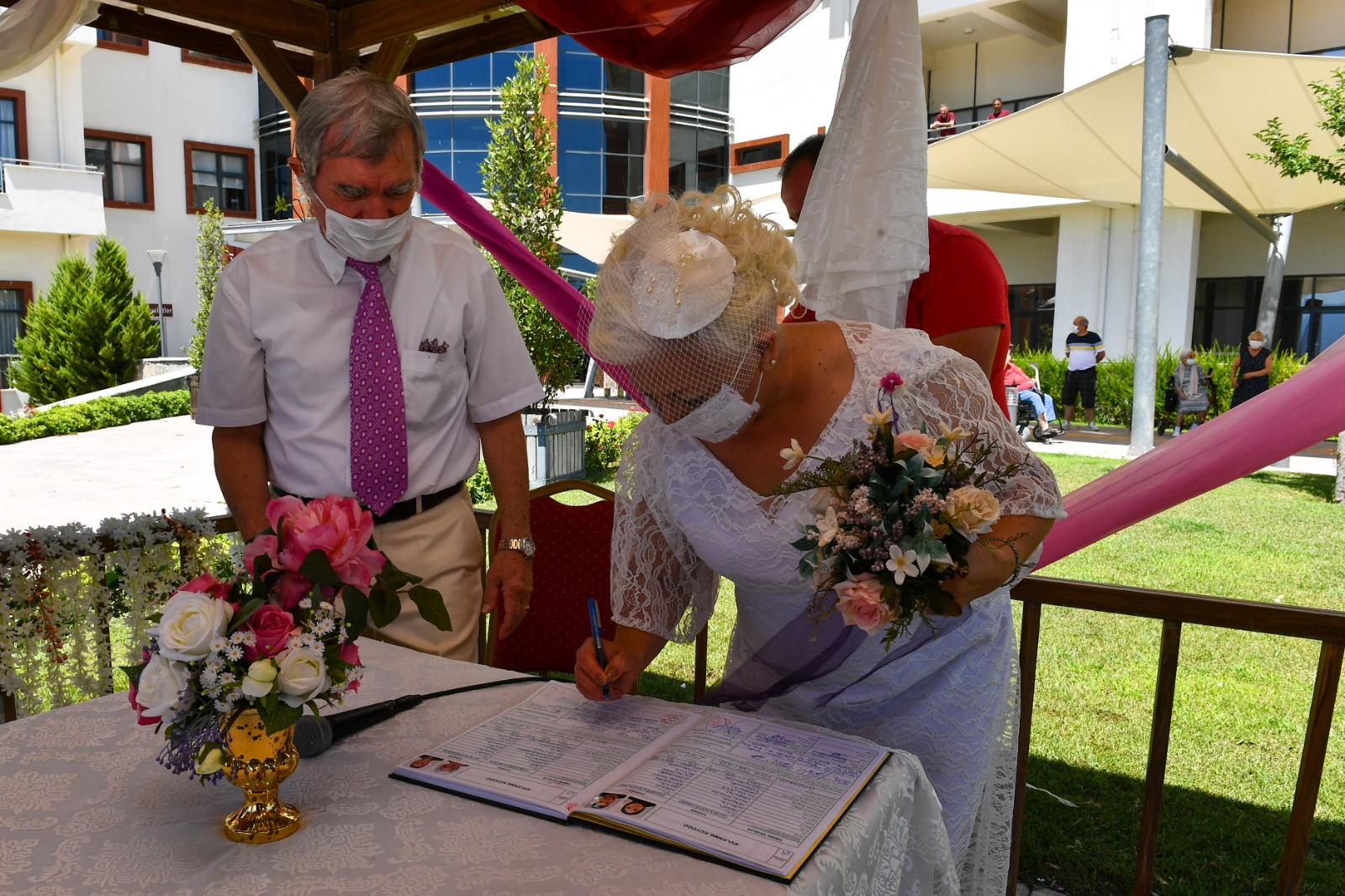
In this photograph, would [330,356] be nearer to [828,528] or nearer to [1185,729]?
[828,528]

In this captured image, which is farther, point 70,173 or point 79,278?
point 70,173

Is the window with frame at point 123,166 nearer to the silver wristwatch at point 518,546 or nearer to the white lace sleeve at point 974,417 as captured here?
the silver wristwatch at point 518,546

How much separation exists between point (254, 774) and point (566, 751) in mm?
414

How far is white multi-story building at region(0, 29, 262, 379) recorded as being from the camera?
59.7ft

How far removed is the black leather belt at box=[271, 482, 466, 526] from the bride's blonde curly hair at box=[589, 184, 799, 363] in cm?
83

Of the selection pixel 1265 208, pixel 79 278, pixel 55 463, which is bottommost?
pixel 55 463

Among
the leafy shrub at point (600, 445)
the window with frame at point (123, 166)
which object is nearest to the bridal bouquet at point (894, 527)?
the leafy shrub at point (600, 445)

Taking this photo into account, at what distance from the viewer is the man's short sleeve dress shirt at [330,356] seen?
2.07 m

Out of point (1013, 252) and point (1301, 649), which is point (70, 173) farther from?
point (1301, 649)

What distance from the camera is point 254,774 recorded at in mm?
1151

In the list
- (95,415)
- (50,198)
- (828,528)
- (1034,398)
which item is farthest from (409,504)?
(50,198)

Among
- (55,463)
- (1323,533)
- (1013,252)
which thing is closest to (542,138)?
(55,463)

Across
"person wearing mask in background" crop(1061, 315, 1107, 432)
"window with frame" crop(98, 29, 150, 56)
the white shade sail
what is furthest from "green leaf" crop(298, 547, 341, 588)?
"window with frame" crop(98, 29, 150, 56)

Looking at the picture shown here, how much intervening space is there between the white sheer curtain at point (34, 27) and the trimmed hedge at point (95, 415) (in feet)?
37.7
